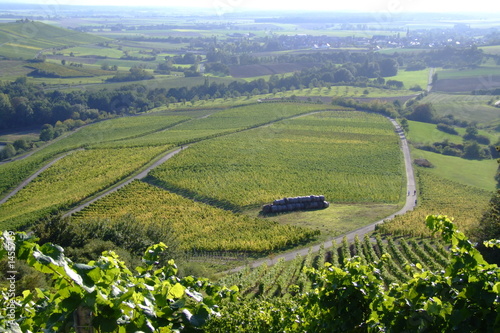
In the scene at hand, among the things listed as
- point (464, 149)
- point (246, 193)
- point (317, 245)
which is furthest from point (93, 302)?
point (464, 149)

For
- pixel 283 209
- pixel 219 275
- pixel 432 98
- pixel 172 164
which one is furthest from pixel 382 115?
pixel 219 275

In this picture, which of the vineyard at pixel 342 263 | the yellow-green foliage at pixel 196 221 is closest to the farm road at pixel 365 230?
the vineyard at pixel 342 263

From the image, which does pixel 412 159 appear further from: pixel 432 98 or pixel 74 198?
pixel 432 98

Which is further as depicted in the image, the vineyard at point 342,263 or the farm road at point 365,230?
the farm road at point 365,230

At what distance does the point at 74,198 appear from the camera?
141 ft

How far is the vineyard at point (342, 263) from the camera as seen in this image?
2355cm

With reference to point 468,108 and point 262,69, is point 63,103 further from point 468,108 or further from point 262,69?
point 468,108

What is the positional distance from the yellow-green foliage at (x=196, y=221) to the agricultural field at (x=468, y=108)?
63.1m

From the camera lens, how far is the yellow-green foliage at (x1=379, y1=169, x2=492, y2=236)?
34656mm

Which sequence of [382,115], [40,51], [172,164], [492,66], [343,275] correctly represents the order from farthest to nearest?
[40,51], [492,66], [382,115], [172,164], [343,275]

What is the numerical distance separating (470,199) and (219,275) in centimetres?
3200

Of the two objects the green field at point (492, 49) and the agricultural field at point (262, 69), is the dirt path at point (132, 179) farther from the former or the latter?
the green field at point (492, 49)

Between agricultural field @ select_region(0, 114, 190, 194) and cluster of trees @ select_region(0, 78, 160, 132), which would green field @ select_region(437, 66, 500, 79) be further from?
agricultural field @ select_region(0, 114, 190, 194)

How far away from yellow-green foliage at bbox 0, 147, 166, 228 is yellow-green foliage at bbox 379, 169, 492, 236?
27.9 metres
